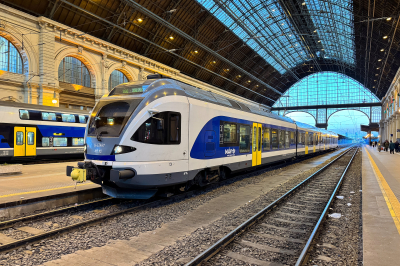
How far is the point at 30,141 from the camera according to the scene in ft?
51.4

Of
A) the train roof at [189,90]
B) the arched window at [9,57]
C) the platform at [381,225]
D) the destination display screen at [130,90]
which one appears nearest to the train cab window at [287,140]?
the train roof at [189,90]

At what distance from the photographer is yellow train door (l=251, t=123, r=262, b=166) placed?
38.8 feet

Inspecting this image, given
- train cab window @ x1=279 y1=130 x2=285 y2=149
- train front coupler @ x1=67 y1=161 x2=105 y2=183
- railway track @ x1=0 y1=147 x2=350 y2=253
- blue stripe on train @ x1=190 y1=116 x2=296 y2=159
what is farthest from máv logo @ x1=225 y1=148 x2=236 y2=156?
train cab window @ x1=279 y1=130 x2=285 y2=149

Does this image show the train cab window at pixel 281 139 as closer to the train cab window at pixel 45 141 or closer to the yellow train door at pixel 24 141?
the train cab window at pixel 45 141

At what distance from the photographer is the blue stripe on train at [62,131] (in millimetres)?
16305

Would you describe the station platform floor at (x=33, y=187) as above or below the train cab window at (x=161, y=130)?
below

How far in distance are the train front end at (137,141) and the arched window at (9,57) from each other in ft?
60.7

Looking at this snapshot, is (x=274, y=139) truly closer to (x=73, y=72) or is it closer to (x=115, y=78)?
(x=73, y=72)

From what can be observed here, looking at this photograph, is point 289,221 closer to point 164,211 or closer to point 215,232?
point 215,232

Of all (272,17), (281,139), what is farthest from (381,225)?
(272,17)

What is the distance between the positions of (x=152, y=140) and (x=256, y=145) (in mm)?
6694

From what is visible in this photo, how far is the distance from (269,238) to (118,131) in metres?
4.12

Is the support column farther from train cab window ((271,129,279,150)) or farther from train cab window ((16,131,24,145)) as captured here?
train cab window ((271,129,279,150))

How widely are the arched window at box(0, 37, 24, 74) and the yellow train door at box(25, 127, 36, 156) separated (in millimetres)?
8431
